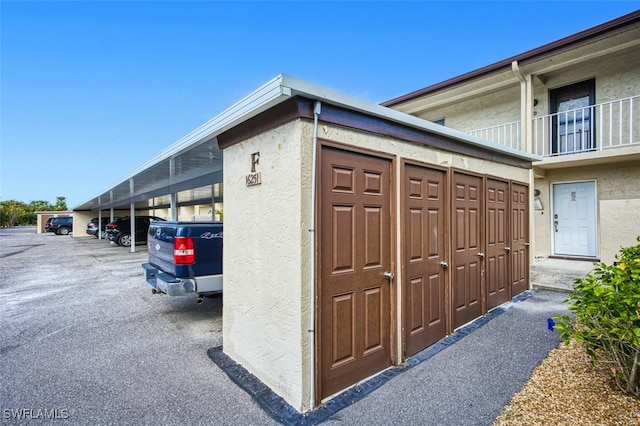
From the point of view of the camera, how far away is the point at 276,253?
2.96m

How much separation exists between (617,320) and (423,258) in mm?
1792

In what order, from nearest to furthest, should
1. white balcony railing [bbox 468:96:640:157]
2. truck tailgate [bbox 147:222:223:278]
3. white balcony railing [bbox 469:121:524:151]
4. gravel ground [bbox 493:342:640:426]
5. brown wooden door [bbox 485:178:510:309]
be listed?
gravel ground [bbox 493:342:640:426] → truck tailgate [bbox 147:222:223:278] → brown wooden door [bbox 485:178:510:309] → white balcony railing [bbox 468:96:640:157] → white balcony railing [bbox 469:121:524:151]

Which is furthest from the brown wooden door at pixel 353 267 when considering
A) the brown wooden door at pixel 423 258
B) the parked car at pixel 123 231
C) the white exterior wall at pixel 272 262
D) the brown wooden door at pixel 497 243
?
the parked car at pixel 123 231

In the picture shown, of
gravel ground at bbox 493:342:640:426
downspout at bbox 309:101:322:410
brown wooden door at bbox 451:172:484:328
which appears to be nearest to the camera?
gravel ground at bbox 493:342:640:426

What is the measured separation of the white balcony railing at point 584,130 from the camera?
7.32 m

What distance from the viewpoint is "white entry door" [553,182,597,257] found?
8.09m

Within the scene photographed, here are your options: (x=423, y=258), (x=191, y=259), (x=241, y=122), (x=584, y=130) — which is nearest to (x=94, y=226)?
(x=191, y=259)

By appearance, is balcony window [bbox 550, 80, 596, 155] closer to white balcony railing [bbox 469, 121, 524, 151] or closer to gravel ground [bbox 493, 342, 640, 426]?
white balcony railing [bbox 469, 121, 524, 151]

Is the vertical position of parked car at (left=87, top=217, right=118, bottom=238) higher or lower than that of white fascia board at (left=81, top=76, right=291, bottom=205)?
lower

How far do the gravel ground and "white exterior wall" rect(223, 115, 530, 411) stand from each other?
1.20m

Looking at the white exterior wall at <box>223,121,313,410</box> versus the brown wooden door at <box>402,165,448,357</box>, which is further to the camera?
the brown wooden door at <box>402,165,448,357</box>

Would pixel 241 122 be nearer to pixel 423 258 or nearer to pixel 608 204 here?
pixel 423 258

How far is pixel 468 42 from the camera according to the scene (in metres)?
11.0

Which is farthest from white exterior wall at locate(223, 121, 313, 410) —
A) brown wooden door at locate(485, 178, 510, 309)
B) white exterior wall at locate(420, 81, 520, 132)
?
white exterior wall at locate(420, 81, 520, 132)
